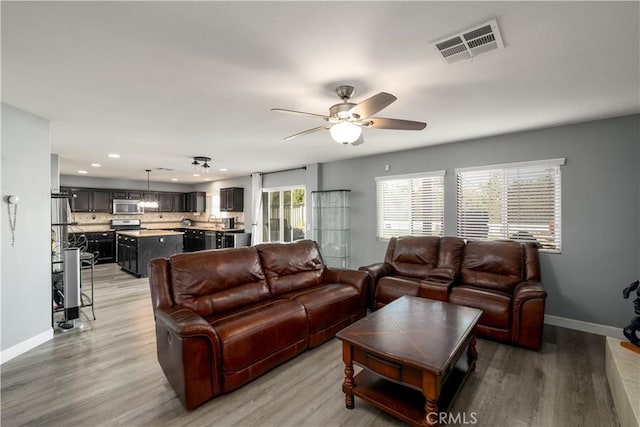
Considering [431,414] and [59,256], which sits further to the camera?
[59,256]

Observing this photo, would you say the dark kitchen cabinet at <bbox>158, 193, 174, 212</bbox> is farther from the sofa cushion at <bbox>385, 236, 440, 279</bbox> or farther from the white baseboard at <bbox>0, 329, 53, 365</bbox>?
the sofa cushion at <bbox>385, 236, 440, 279</bbox>

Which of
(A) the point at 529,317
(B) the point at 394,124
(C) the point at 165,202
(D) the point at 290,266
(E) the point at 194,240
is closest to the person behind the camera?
(B) the point at 394,124

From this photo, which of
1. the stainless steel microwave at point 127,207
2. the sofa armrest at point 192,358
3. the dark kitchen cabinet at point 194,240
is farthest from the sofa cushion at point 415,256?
the stainless steel microwave at point 127,207

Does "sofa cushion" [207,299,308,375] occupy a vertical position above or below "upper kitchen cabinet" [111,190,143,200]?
below

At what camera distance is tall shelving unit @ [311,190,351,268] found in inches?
226

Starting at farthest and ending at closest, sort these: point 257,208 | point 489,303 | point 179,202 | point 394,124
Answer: point 179,202
point 257,208
point 489,303
point 394,124

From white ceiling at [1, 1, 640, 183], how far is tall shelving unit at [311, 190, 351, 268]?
237 centimetres

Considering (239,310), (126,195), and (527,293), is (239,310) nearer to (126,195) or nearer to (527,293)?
(527,293)

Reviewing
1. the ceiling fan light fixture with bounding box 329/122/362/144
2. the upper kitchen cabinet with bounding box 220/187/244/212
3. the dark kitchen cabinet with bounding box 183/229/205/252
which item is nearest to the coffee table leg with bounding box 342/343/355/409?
the ceiling fan light fixture with bounding box 329/122/362/144

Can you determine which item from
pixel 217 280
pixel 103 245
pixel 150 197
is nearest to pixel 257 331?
pixel 217 280

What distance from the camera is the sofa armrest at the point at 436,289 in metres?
3.42

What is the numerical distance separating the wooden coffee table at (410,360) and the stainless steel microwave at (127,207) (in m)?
8.94

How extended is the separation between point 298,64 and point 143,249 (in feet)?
19.3

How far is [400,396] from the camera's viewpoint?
2.02 metres
